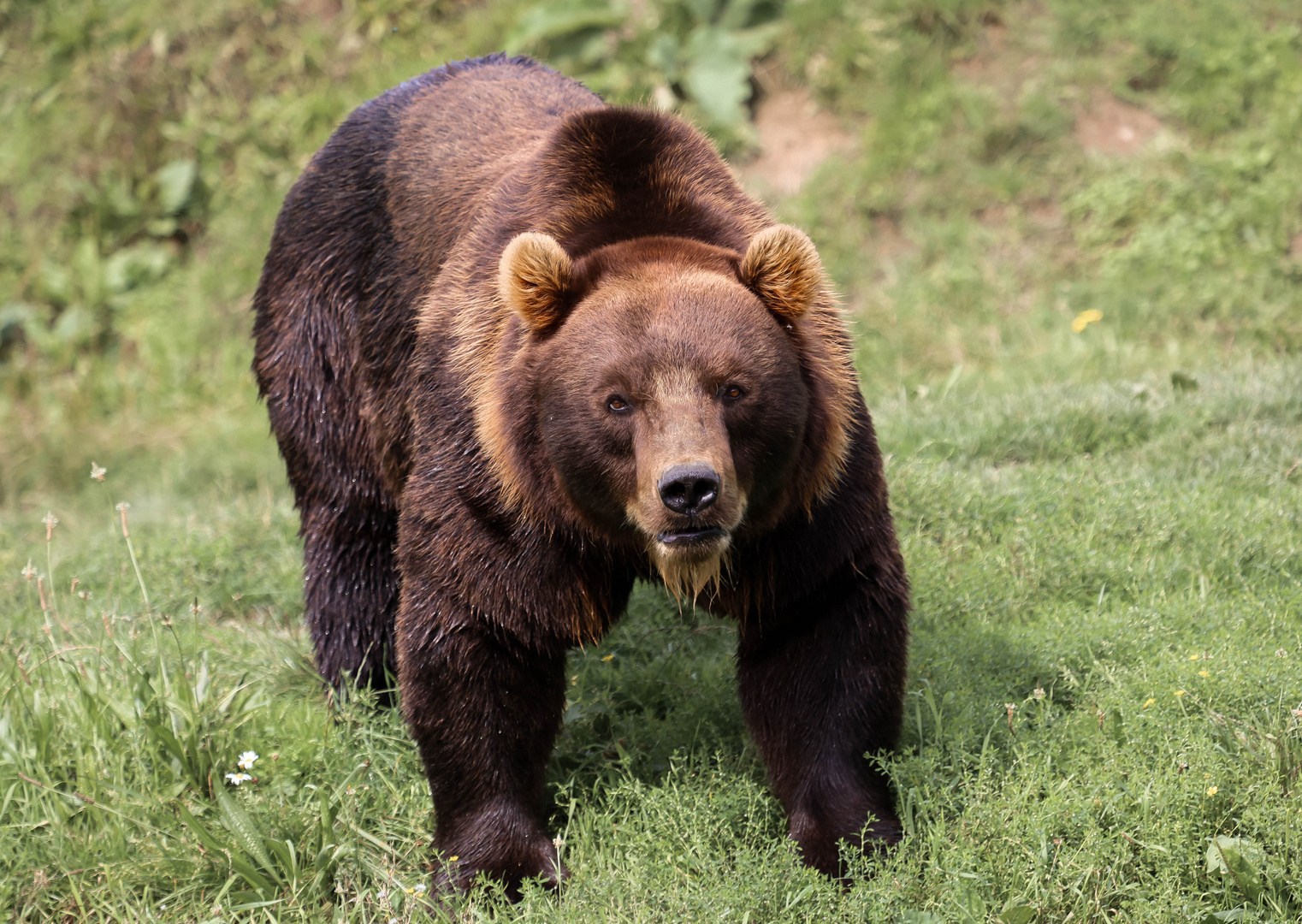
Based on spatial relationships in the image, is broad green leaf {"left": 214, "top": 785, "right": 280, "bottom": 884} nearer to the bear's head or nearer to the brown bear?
the brown bear

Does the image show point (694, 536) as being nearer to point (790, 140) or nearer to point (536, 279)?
point (536, 279)

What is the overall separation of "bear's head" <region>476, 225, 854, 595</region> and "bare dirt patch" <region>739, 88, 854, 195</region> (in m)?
6.93

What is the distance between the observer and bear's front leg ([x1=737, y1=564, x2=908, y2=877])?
3.84 metres

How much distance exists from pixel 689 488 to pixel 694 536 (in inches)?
6.5

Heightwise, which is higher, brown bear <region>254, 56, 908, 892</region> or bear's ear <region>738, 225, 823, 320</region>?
bear's ear <region>738, 225, 823, 320</region>

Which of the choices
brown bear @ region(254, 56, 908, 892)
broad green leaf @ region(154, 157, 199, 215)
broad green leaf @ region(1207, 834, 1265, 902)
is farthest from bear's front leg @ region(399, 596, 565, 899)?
broad green leaf @ region(154, 157, 199, 215)

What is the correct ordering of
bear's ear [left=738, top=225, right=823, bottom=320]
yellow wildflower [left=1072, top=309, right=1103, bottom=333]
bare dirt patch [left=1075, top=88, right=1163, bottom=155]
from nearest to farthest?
1. bear's ear [left=738, top=225, right=823, bottom=320]
2. yellow wildflower [left=1072, top=309, right=1103, bottom=333]
3. bare dirt patch [left=1075, top=88, right=1163, bottom=155]

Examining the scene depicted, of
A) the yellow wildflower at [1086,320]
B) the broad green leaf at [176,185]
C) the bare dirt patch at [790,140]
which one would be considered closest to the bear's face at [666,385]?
the yellow wildflower at [1086,320]

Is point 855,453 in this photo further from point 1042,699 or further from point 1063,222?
point 1063,222

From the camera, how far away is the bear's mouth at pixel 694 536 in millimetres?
3289

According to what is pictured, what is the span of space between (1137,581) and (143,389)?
8.95 meters

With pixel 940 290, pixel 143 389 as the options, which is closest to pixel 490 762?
pixel 940 290

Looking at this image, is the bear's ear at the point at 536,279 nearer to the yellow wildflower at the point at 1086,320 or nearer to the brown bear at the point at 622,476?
the brown bear at the point at 622,476

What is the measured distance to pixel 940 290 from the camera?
925cm
